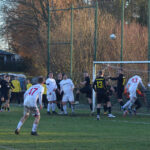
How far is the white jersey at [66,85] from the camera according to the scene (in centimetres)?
2197

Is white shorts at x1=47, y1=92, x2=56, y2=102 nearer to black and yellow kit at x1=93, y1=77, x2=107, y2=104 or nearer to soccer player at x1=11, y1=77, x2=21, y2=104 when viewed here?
black and yellow kit at x1=93, y1=77, x2=107, y2=104

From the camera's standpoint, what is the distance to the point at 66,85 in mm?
22047

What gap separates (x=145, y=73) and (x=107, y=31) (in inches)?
339

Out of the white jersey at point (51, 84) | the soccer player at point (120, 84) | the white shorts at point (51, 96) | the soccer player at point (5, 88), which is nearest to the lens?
the soccer player at point (120, 84)

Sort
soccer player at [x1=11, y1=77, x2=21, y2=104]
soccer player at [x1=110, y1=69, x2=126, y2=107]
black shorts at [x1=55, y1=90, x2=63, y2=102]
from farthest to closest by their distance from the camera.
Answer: soccer player at [x1=11, y1=77, x2=21, y2=104]
black shorts at [x1=55, y1=90, x2=63, y2=102]
soccer player at [x1=110, y1=69, x2=126, y2=107]

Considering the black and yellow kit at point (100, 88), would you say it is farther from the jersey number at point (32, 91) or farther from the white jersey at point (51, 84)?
the jersey number at point (32, 91)

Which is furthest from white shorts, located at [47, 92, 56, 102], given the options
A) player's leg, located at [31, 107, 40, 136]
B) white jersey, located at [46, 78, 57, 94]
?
player's leg, located at [31, 107, 40, 136]

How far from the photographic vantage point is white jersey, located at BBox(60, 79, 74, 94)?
22.0 metres

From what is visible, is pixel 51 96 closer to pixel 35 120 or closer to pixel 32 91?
pixel 32 91

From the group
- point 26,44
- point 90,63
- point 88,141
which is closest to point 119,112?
point 90,63

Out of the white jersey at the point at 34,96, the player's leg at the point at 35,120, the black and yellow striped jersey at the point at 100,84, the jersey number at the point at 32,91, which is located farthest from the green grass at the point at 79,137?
the black and yellow striped jersey at the point at 100,84

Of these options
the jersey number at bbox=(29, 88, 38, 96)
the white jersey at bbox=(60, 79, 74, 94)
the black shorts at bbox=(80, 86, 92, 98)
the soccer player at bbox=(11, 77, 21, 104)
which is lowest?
the soccer player at bbox=(11, 77, 21, 104)

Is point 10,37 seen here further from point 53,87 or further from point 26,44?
point 53,87

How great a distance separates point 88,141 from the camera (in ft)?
39.4
